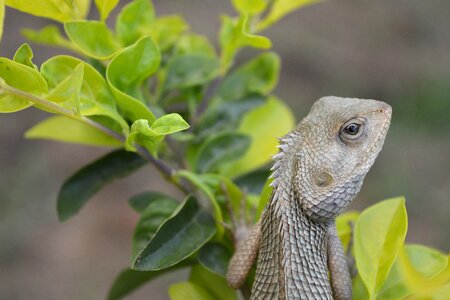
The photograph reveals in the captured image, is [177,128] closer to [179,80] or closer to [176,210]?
[176,210]

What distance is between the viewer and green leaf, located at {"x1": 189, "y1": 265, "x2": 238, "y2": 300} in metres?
1.89

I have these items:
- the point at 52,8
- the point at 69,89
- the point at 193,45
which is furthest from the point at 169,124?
the point at 193,45

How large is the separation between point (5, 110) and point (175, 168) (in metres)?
0.74

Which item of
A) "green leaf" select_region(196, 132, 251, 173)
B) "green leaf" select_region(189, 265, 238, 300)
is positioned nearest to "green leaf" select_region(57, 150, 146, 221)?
"green leaf" select_region(196, 132, 251, 173)

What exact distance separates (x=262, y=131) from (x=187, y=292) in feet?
2.63

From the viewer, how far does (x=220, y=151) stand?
81.9 inches

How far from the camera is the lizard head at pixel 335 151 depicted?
6.15 ft

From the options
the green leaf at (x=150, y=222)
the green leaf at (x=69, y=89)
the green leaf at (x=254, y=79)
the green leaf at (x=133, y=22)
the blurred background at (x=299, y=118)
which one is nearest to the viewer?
the green leaf at (x=69, y=89)

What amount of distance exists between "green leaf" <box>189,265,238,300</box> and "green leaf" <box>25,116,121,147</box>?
484 millimetres

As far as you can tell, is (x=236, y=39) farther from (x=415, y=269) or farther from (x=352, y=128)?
(x=415, y=269)

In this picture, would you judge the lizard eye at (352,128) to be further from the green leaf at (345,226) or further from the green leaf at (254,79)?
the green leaf at (254,79)

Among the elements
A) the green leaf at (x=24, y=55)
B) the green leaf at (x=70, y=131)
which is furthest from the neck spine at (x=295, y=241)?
the green leaf at (x=24, y=55)

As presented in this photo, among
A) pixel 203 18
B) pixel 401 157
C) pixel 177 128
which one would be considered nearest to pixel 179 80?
pixel 177 128

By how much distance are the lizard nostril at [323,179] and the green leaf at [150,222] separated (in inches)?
17.9
